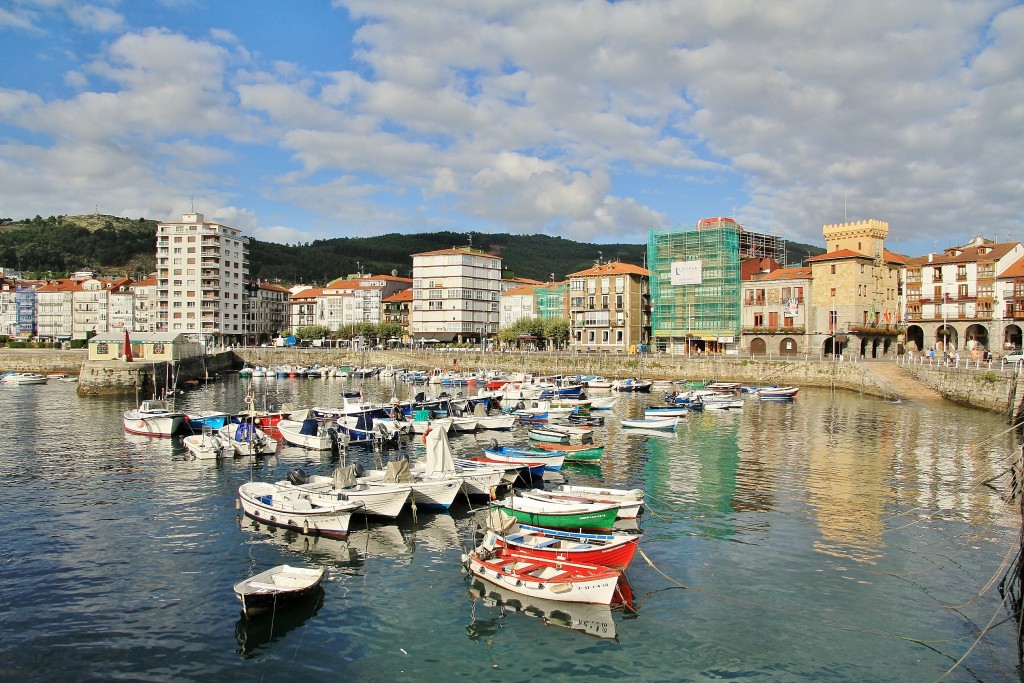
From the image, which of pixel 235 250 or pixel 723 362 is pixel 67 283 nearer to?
pixel 235 250

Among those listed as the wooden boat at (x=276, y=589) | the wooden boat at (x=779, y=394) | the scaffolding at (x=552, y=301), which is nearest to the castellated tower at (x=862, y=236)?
the wooden boat at (x=779, y=394)

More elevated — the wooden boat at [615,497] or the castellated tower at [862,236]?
the castellated tower at [862,236]

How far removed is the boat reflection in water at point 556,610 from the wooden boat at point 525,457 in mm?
14090

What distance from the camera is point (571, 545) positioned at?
73.7 feet

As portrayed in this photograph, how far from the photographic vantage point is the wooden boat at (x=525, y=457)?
1417 inches

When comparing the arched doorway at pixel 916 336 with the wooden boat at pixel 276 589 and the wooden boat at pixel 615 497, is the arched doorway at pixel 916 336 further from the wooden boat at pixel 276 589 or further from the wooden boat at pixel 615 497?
the wooden boat at pixel 276 589

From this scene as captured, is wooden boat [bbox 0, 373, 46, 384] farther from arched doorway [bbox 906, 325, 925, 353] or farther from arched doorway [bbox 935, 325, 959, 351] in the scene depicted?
arched doorway [bbox 935, 325, 959, 351]

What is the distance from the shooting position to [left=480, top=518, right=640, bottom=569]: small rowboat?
2183cm

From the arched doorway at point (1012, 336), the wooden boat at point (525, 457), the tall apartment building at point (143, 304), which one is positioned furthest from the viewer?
the tall apartment building at point (143, 304)

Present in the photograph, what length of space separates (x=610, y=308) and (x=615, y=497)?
100m

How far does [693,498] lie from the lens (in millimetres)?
33031

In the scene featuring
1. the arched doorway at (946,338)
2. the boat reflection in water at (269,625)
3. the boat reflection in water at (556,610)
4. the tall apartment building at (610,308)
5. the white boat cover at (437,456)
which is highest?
the tall apartment building at (610,308)

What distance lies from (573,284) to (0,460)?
10071cm

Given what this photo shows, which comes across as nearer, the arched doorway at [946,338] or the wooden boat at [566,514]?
the wooden boat at [566,514]
